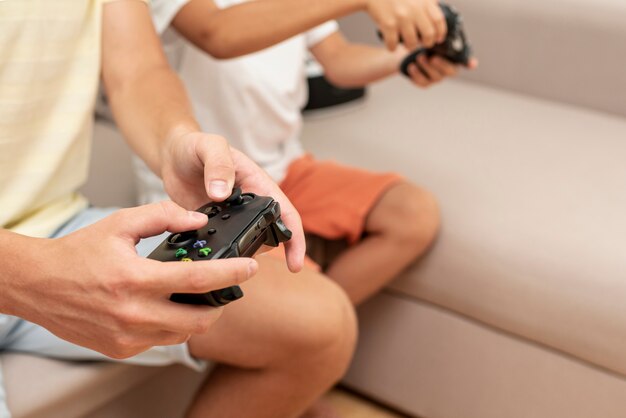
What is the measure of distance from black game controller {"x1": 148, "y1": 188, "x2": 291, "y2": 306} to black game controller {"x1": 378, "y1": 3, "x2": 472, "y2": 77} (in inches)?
19.9

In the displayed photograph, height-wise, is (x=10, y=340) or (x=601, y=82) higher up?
(x=10, y=340)

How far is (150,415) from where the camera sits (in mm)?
1069

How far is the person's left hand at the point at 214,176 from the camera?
70 cm

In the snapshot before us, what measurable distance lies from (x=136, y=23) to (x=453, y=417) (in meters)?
0.70

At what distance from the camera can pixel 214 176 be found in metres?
0.70

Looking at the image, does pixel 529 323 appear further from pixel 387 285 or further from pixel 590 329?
pixel 387 285

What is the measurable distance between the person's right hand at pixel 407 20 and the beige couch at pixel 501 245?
0.87ft

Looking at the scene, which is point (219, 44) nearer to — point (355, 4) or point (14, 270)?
point (355, 4)

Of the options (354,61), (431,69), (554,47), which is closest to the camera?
(431,69)

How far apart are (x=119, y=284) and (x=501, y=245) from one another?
0.65m

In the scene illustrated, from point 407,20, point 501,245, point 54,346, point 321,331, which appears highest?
point 407,20

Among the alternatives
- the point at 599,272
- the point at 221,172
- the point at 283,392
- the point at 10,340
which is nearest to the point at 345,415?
the point at 283,392

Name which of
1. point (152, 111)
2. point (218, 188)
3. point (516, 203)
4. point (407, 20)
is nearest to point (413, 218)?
point (516, 203)

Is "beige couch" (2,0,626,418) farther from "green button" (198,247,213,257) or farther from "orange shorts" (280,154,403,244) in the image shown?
"green button" (198,247,213,257)
